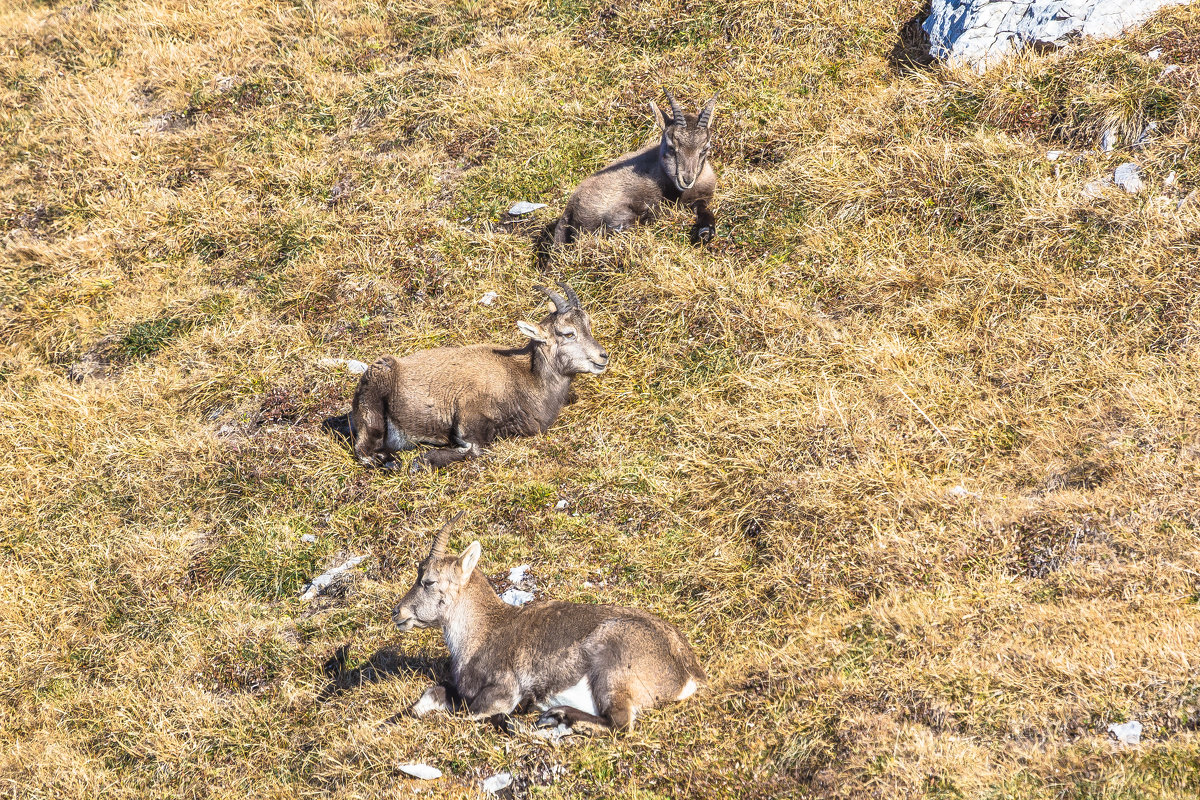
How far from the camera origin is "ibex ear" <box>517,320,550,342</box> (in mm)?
9742

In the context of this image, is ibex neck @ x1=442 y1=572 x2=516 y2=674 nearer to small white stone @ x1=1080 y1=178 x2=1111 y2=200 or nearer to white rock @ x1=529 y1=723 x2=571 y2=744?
white rock @ x1=529 y1=723 x2=571 y2=744

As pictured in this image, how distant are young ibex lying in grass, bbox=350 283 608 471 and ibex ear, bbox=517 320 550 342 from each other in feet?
0.04

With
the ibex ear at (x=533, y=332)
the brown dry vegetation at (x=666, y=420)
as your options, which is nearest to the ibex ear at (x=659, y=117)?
the brown dry vegetation at (x=666, y=420)

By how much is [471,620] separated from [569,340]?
368 cm

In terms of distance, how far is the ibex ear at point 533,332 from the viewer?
9.74m

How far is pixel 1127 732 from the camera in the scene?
17.0ft

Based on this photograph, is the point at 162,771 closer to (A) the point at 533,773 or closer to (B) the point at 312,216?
(A) the point at 533,773

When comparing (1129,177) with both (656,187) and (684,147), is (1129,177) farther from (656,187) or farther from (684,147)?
(656,187)

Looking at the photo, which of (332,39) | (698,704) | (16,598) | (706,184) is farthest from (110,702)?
(332,39)

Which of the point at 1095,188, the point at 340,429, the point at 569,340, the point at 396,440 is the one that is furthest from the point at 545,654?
the point at 1095,188

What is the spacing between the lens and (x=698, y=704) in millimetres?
6203

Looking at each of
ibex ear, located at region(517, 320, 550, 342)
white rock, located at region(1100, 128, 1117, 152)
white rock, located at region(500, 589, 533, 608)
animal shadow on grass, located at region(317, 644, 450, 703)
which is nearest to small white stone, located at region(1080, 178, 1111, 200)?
white rock, located at region(1100, 128, 1117, 152)

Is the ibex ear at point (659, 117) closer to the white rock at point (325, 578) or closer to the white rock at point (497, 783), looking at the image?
the white rock at point (325, 578)

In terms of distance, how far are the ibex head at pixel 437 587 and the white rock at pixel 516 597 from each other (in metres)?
0.69
